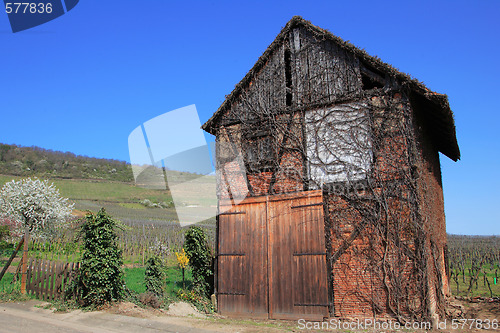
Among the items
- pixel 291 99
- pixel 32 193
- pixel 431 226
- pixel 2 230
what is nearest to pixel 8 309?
pixel 32 193

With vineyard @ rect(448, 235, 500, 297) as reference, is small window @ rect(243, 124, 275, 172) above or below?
above

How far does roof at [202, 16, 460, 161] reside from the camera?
9.17 metres

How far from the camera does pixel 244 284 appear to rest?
34.0 feet

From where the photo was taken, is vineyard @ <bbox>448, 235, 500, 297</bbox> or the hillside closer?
vineyard @ <bbox>448, 235, 500, 297</bbox>

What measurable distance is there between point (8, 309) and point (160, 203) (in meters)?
51.3

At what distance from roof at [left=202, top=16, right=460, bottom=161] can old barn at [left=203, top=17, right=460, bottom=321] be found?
4cm

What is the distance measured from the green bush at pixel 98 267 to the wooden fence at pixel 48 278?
460 mm

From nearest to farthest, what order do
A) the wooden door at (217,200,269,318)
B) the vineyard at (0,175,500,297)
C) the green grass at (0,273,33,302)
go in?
the wooden door at (217,200,269,318)
the green grass at (0,273,33,302)
the vineyard at (0,175,500,297)

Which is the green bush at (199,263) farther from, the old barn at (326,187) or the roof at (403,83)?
the roof at (403,83)

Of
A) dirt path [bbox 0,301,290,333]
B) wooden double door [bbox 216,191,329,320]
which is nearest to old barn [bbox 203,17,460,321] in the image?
wooden double door [bbox 216,191,329,320]

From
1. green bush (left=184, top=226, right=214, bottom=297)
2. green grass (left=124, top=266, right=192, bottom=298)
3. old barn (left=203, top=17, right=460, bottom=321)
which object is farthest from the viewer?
green grass (left=124, top=266, right=192, bottom=298)

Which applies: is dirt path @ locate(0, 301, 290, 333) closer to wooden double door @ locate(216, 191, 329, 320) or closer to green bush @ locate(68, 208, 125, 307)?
green bush @ locate(68, 208, 125, 307)

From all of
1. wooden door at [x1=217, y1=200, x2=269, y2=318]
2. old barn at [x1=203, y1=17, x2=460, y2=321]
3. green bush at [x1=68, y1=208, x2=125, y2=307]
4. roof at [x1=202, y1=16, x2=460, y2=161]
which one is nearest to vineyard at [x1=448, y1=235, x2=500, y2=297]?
roof at [x1=202, y1=16, x2=460, y2=161]

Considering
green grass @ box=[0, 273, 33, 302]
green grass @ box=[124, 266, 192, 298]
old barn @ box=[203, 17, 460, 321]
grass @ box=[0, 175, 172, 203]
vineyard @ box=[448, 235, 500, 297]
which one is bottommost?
vineyard @ box=[448, 235, 500, 297]
